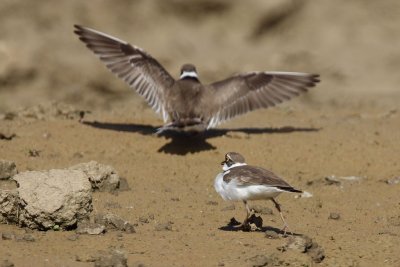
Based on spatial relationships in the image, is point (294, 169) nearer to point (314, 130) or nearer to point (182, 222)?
point (314, 130)

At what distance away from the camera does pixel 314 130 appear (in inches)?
537

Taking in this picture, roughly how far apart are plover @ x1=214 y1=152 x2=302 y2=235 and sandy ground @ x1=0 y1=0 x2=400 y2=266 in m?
0.32

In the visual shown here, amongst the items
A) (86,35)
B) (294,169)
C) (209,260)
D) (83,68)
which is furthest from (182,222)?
(83,68)

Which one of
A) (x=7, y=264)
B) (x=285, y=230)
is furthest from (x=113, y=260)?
(x=285, y=230)

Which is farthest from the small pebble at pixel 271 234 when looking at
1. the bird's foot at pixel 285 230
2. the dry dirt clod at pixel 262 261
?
the dry dirt clod at pixel 262 261

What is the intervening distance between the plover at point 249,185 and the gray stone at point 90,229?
1.05 metres

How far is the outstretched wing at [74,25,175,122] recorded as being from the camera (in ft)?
44.9

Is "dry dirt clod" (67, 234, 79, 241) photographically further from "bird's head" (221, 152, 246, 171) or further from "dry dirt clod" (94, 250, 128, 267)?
"bird's head" (221, 152, 246, 171)

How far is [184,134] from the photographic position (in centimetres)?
1315

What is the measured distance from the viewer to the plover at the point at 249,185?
28.7 feet

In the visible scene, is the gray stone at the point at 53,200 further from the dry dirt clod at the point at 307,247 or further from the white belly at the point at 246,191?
the dry dirt clod at the point at 307,247

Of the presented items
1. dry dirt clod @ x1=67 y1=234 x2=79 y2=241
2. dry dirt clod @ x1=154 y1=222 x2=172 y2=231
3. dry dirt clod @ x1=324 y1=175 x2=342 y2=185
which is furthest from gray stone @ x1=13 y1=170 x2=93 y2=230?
dry dirt clod @ x1=324 y1=175 x2=342 y2=185

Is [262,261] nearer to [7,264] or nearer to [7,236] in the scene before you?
[7,264]

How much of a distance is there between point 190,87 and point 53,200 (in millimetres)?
5064
